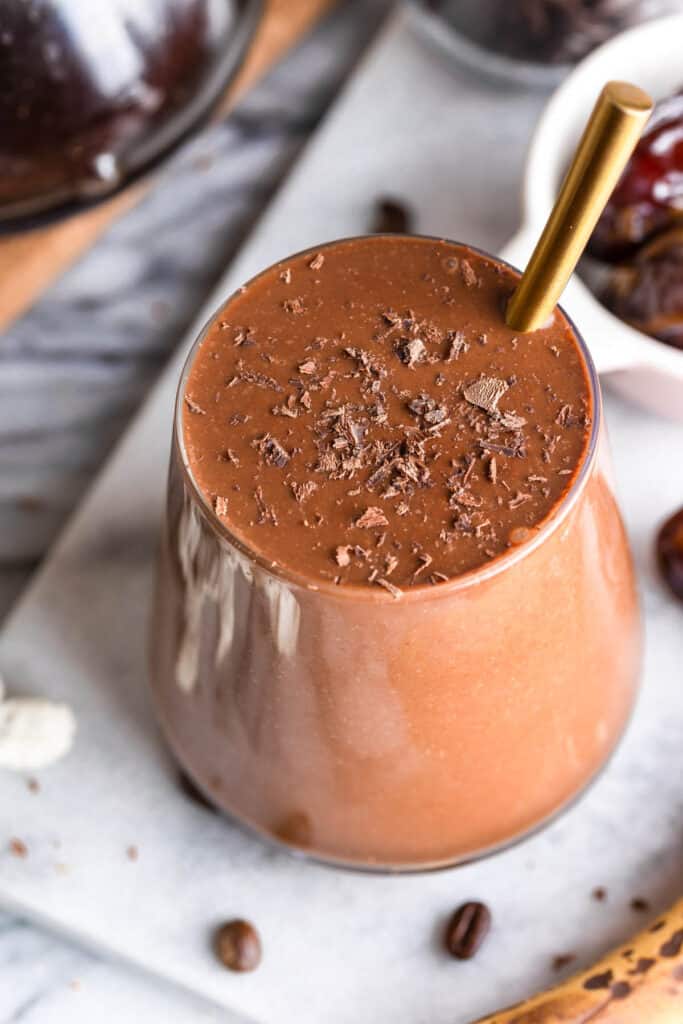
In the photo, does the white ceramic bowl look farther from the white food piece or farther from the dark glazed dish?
the white food piece

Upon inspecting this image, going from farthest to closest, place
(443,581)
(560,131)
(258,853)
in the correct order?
(560,131) < (258,853) < (443,581)

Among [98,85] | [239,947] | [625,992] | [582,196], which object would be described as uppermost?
[582,196]

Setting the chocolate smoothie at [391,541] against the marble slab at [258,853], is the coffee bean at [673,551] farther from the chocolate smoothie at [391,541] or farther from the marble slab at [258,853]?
the chocolate smoothie at [391,541]

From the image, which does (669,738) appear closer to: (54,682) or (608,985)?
(608,985)

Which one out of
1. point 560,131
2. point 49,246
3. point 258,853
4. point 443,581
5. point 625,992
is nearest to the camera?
point 443,581

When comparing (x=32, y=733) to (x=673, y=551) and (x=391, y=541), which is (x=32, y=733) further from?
(x=673, y=551)

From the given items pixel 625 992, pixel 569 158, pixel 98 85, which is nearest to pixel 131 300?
pixel 98 85

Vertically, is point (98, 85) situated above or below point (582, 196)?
below
